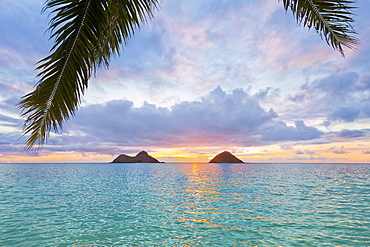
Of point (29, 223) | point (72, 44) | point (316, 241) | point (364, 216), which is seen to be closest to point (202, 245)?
point (316, 241)

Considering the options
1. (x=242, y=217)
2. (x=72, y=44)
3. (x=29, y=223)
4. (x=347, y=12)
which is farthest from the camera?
(x=242, y=217)

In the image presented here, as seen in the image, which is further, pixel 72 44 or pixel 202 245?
pixel 202 245

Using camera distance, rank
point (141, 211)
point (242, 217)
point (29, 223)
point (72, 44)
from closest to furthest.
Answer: point (72, 44) → point (29, 223) → point (242, 217) → point (141, 211)

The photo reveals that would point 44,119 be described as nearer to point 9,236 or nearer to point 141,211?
point 9,236

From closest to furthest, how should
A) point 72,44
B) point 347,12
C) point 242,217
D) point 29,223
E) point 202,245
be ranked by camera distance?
point 72,44 < point 347,12 < point 202,245 < point 29,223 < point 242,217

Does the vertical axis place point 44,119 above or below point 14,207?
above

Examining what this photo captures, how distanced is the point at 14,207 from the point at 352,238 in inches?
1011

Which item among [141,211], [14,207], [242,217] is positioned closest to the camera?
[242,217]

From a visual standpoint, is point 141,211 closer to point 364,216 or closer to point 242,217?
point 242,217

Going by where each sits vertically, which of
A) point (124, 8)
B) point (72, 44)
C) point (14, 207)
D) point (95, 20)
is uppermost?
point (124, 8)

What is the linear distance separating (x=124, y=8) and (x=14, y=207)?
23295 mm

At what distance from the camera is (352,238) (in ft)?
38.9

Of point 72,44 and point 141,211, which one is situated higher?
point 72,44

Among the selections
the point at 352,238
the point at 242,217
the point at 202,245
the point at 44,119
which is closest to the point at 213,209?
the point at 242,217
